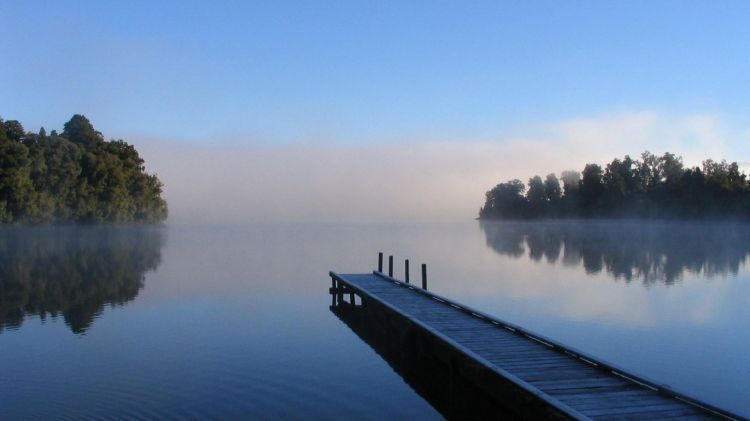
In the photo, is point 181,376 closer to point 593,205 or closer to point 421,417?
point 421,417

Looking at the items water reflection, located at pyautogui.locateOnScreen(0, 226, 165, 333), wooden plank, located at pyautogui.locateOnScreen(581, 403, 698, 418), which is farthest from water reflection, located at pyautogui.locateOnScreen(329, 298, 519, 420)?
water reflection, located at pyautogui.locateOnScreen(0, 226, 165, 333)

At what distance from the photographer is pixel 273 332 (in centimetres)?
1525

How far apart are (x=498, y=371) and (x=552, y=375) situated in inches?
30.2

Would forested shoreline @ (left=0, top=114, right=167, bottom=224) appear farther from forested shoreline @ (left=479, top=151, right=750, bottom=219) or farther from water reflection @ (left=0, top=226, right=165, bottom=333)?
forested shoreline @ (left=479, top=151, right=750, bottom=219)

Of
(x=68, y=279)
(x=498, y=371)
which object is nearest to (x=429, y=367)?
(x=498, y=371)

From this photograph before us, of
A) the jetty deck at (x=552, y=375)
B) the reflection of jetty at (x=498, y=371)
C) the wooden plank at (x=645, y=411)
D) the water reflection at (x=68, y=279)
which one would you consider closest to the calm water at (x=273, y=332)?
the water reflection at (x=68, y=279)

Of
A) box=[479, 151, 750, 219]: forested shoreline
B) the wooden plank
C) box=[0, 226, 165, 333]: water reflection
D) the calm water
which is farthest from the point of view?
box=[479, 151, 750, 219]: forested shoreline

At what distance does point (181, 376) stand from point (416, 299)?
766 cm

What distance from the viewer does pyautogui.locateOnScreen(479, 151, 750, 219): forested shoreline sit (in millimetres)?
83562

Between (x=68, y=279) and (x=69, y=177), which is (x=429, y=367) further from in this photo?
(x=69, y=177)

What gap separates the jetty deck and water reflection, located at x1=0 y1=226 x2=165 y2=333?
8839mm

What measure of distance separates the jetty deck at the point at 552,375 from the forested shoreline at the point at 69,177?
4848 cm

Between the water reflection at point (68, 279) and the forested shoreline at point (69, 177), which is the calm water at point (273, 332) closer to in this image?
the water reflection at point (68, 279)

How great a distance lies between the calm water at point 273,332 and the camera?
9883 millimetres
